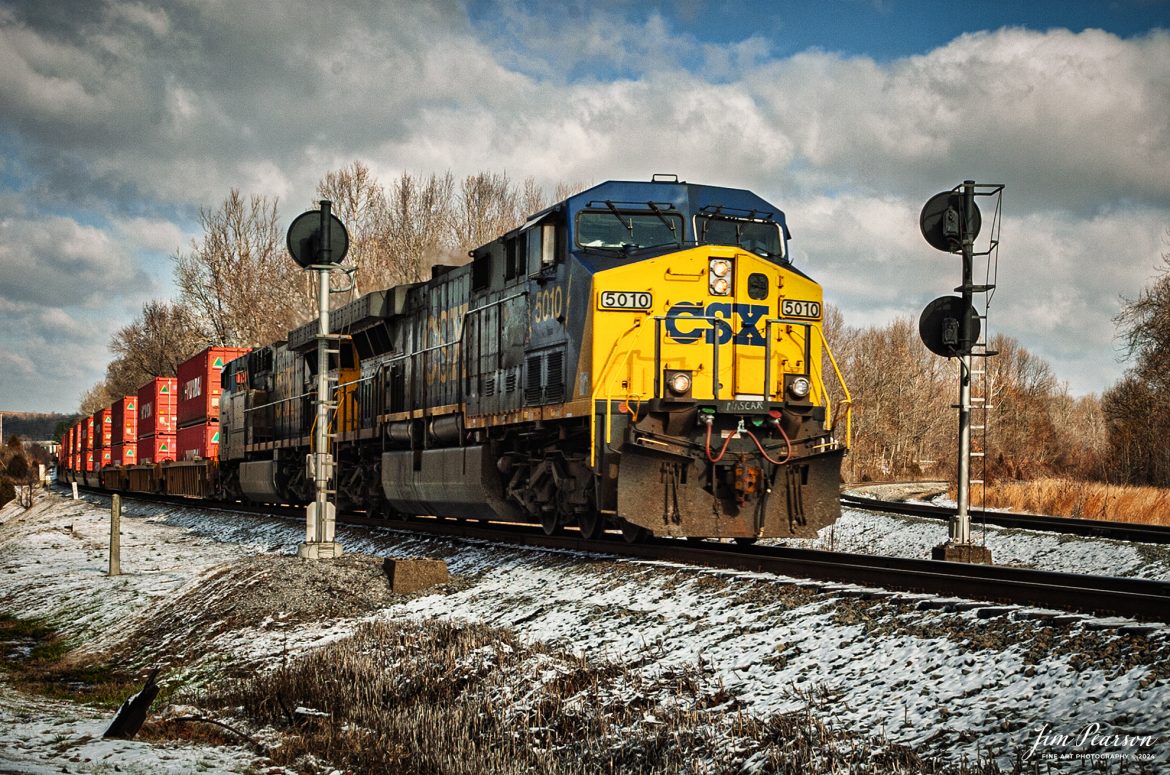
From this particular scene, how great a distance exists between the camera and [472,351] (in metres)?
14.9

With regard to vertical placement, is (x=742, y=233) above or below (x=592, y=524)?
above

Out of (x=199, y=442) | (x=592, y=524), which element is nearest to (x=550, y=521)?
(x=592, y=524)

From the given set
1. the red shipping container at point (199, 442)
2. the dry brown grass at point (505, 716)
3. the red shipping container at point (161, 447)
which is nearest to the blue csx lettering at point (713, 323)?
the dry brown grass at point (505, 716)

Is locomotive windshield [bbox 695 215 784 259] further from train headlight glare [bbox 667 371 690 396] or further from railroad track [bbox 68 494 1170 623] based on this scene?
railroad track [bbox 68 494 1170 623]

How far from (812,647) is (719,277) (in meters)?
5.57

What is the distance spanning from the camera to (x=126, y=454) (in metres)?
43.4

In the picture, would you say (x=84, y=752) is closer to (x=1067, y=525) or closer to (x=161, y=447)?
(x=1067, y=525)

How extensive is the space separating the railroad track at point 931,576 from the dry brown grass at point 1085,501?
10488 millimetres

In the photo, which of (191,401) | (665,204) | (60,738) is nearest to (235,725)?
(60,738)

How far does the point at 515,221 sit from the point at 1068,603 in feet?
152

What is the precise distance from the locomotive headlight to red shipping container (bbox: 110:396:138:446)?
35.7 m

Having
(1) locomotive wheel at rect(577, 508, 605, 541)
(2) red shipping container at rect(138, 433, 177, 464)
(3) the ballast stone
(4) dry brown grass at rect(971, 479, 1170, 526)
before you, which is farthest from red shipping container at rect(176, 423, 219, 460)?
(3) the ballast stone

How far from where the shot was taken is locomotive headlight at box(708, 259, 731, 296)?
1135 cm

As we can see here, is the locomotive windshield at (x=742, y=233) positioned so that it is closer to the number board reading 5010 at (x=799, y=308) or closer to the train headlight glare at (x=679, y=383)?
the number board reading 5010 at (x=799, y=308)
